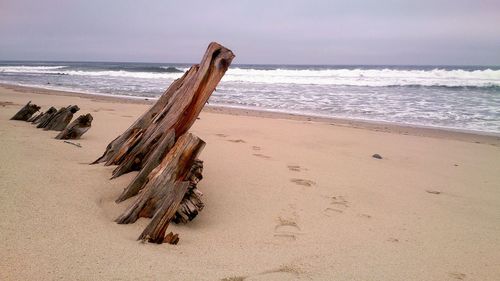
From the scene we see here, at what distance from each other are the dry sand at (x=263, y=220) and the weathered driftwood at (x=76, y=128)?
137mm

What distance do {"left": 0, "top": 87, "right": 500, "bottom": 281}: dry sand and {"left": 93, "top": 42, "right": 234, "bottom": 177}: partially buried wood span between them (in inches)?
8.4

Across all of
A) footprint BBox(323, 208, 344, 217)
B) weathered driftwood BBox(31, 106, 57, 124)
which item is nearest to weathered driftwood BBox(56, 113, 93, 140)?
weathered driftwood BBox(31, 106, 57, 124)

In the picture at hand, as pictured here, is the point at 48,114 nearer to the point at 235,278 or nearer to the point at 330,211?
the point at 330,211

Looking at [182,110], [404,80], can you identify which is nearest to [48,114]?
[182,110]

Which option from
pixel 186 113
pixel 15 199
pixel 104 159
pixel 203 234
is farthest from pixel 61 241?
pixel 104 159

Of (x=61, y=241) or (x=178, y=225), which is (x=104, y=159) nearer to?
(x=178, y=225)

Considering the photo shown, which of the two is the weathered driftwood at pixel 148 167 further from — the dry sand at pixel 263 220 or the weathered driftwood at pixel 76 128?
the weathered driftwood at pixel 76 128

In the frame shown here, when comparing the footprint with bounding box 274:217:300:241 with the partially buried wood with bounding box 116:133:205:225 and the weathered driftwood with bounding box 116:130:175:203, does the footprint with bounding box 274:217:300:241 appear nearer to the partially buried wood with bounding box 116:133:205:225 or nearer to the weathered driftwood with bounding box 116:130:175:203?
the partially buried wood with bounding box 116:133:205:225

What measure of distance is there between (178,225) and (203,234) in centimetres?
21

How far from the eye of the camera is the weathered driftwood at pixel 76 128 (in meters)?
5.16

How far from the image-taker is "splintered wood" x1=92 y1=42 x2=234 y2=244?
264 cm

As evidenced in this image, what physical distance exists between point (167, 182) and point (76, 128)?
311cm

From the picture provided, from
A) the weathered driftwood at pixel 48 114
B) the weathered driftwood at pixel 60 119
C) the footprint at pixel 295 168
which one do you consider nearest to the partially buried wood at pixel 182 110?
the footprint at pixel 295 168

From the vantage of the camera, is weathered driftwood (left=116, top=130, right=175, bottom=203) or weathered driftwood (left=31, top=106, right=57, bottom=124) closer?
weathered driftwood (left=116, top=130, right=175, bottom=203)
